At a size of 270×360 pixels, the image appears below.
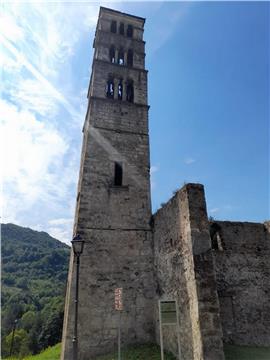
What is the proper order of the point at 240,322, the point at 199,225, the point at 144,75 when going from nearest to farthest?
the point at 199,225, the point at 240,322, the point at 144,75

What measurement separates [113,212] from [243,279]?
6.14 m

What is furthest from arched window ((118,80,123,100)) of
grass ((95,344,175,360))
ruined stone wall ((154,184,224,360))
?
grass ((95,344,175,360))

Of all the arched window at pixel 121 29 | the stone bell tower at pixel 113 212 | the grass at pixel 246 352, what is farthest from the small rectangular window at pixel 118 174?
the arched window at pixel 121 29

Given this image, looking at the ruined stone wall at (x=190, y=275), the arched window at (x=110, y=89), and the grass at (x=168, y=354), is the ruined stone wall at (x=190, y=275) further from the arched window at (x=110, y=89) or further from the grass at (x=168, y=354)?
the arched window at (x=110, y=89)

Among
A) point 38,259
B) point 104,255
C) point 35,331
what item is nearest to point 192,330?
point 104,255

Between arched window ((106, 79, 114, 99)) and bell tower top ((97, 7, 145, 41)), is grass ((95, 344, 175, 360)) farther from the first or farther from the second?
bell tower top ((97, 7, 145, 41))

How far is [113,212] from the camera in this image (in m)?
13.2

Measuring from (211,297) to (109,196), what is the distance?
261 inches

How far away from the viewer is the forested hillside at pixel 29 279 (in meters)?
52.4

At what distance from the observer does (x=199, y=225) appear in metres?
9.59

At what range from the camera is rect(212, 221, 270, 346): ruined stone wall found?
11.1m

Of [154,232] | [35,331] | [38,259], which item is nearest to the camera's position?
[154,232]

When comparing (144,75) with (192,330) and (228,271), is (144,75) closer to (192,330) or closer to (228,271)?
(228,271)

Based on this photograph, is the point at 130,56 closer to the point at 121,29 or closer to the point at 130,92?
the point at 121,29
